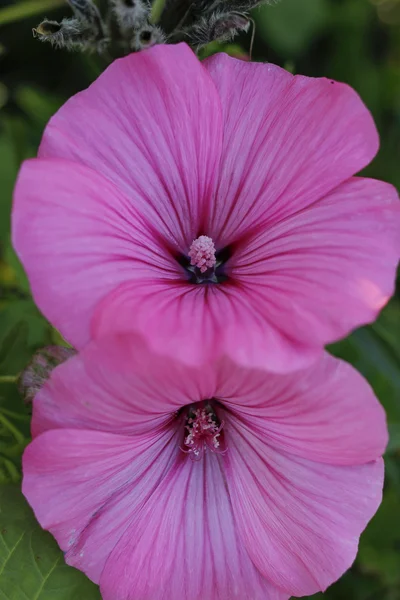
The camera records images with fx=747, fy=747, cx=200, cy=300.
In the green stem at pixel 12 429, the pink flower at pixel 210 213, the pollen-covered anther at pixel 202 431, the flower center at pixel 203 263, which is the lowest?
the pollen-covered anther at pixel 202 431

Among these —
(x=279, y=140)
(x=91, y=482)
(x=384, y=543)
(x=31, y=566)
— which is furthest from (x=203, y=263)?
(x=384, y=543)

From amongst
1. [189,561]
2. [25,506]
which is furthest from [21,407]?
[189,561]

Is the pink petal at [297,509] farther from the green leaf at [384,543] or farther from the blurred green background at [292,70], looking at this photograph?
the green leaf at [384,543]

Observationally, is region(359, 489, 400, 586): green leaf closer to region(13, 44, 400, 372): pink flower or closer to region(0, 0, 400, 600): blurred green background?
region(0, 0, 400, 600): blurred green background

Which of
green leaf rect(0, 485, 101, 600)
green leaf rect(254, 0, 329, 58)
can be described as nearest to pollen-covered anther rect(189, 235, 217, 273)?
green leaf rect(0, 485, 101, 600)

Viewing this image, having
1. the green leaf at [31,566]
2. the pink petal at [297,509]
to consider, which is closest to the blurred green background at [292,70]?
the green leaf at [31,566]

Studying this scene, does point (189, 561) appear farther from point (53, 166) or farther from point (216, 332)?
point (53, 166)
